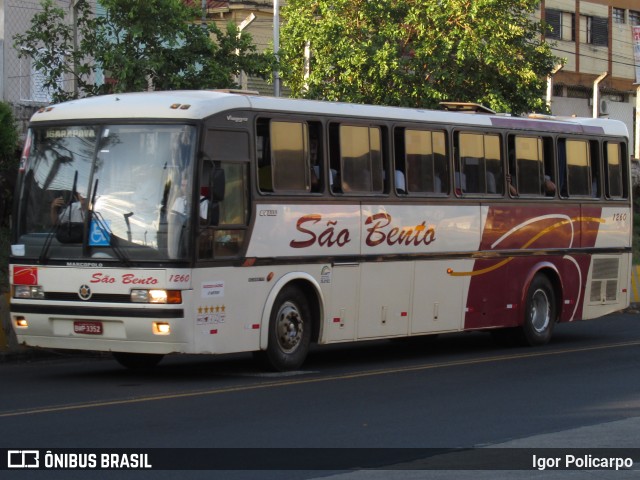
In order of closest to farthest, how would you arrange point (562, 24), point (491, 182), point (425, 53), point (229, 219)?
1. point (229, 219)
2. point (491, 182)
3. point (425, 53)
4. point (562, 24)

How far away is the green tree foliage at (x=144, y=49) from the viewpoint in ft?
69.6

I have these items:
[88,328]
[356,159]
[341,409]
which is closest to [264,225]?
[356,159]

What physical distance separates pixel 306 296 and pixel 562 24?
38411 mm

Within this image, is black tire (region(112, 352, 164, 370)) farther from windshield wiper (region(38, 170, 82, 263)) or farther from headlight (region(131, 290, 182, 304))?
headlight (region(131, 290, 182, 304))

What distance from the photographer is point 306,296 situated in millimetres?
16062

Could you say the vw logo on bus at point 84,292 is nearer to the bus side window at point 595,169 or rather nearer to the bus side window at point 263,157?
the bus side window at point 263,157

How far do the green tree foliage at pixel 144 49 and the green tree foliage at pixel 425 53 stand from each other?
21.9 ft

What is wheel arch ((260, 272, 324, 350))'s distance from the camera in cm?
1511

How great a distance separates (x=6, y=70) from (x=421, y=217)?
38.3ft

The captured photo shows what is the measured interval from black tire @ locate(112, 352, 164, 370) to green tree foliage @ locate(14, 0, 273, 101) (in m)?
6.32

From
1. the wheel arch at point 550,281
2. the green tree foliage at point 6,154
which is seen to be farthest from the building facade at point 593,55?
the green tree foliage at point 6,154

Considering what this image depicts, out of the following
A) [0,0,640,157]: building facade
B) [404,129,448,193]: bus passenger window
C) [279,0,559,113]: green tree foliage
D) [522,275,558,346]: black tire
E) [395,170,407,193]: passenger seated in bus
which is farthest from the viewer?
[0,0,640,157]: building facade

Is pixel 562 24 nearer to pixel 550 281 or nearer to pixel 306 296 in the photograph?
pixel 550 281

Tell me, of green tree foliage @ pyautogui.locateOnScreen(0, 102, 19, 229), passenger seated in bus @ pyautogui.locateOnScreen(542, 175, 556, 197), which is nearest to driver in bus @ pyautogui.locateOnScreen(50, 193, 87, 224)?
passenger seated in bus @ pyautogui.locateOnScreen(542, 175, 556, 197)
